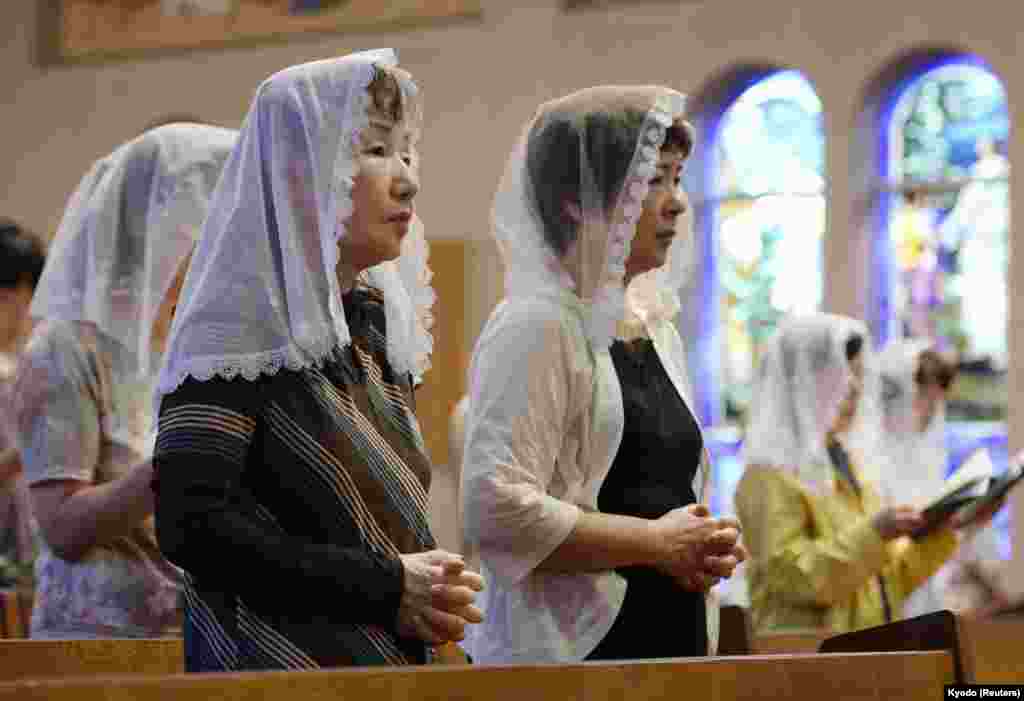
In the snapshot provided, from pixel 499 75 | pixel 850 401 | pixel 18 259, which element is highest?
pixel 499 75

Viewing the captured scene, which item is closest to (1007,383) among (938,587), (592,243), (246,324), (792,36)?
(938,587)

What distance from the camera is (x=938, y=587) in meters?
11.3

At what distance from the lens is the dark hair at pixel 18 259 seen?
677 centimetres

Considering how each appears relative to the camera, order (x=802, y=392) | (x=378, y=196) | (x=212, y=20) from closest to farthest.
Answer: (x=378, y=196), (x=802, y=392), (x=212, y=20)

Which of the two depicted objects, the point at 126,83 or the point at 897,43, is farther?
the point at 126,83

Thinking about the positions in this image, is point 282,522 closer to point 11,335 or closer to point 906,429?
point 11,335

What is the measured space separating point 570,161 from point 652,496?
762mm

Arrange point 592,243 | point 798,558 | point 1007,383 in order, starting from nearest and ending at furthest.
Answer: point 592,243, point 798,558, point 1007,383

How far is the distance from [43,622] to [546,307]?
54.8 inches

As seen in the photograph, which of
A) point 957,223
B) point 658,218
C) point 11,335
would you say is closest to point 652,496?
point 658,218

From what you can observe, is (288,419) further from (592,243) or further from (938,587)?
(938,587)

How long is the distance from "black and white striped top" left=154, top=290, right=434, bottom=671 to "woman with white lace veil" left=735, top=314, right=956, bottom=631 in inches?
130

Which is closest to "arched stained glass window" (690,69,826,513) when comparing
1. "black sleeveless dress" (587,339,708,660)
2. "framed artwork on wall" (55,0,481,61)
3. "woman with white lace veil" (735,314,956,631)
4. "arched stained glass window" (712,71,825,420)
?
"arched stained glass window" (712,71,825,420)

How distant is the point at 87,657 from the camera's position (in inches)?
149
